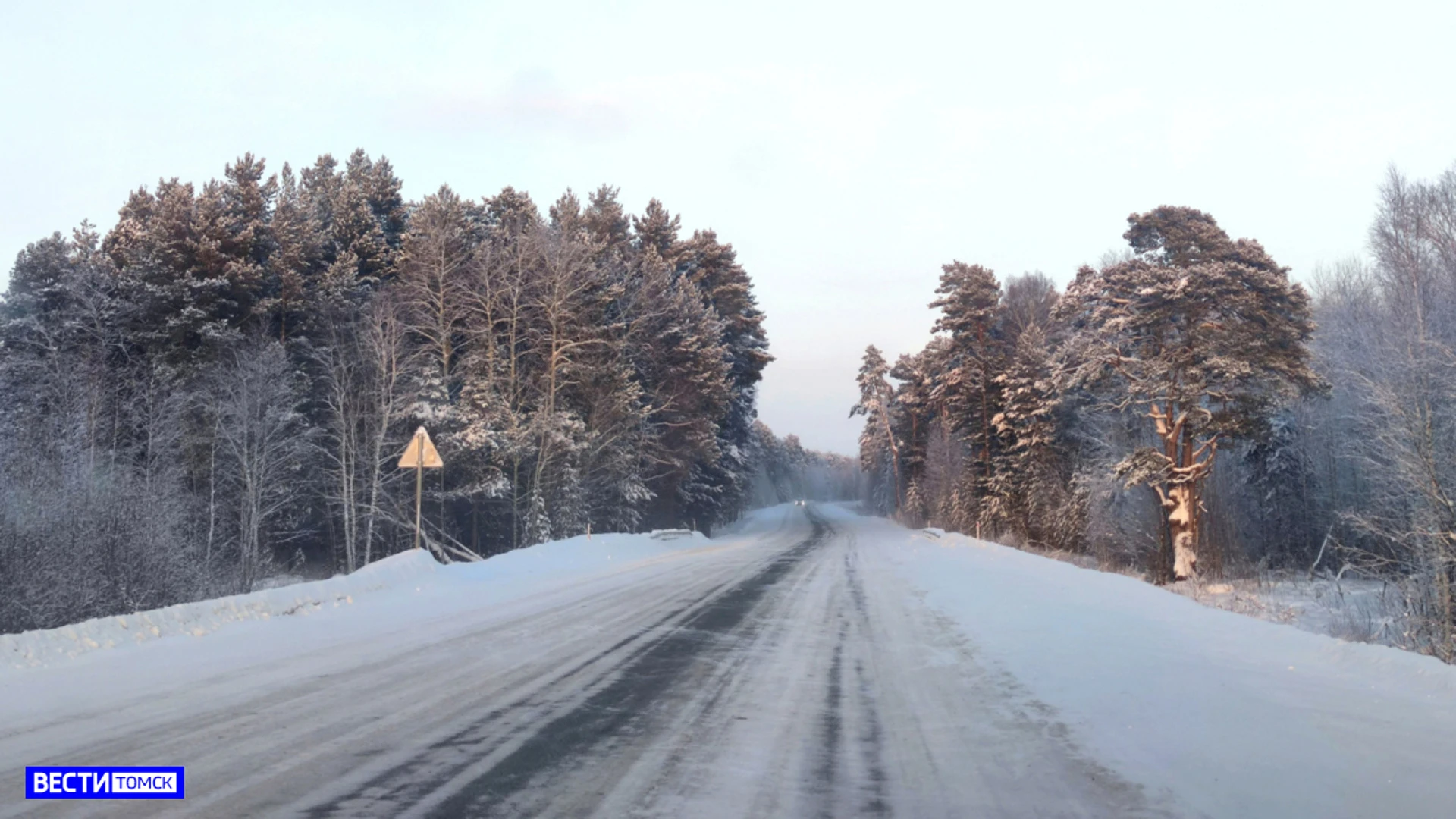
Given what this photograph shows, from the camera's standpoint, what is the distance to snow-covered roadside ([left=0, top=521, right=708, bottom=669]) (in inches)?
303

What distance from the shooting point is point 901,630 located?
10602 mm

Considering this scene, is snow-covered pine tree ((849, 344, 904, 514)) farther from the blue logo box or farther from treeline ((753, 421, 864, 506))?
the blue logo box

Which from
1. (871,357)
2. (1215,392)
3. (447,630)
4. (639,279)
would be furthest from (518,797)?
(871,357)

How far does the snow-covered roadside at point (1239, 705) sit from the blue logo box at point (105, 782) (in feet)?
17.1

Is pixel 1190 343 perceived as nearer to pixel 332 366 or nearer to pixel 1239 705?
pixel 1239 705

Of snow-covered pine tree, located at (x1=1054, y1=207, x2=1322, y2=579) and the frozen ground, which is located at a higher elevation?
snow-covered pine tree, located at (x1=1054, y1=207, x2=1322, y2=579)

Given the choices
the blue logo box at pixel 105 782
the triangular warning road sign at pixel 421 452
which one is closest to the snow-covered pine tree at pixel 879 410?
the triangular warning road sign at pixel 421 452

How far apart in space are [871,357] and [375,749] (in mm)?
69198

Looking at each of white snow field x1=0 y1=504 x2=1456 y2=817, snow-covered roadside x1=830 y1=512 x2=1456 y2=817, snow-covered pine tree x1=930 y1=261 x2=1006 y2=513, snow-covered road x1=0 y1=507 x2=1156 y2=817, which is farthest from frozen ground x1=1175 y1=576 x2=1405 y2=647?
snow-covered pine tree x1=930 y1=261 x2=1006 y2=513

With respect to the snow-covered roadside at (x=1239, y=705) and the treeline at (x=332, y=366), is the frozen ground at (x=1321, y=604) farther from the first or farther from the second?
the treeline at (x=332, y=366)

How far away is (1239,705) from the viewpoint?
248 inches

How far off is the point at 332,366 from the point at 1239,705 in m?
27.6

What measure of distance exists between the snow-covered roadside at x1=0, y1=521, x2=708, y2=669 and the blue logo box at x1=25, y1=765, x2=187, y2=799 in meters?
3.33

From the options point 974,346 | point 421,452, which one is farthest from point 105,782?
point 974,346
